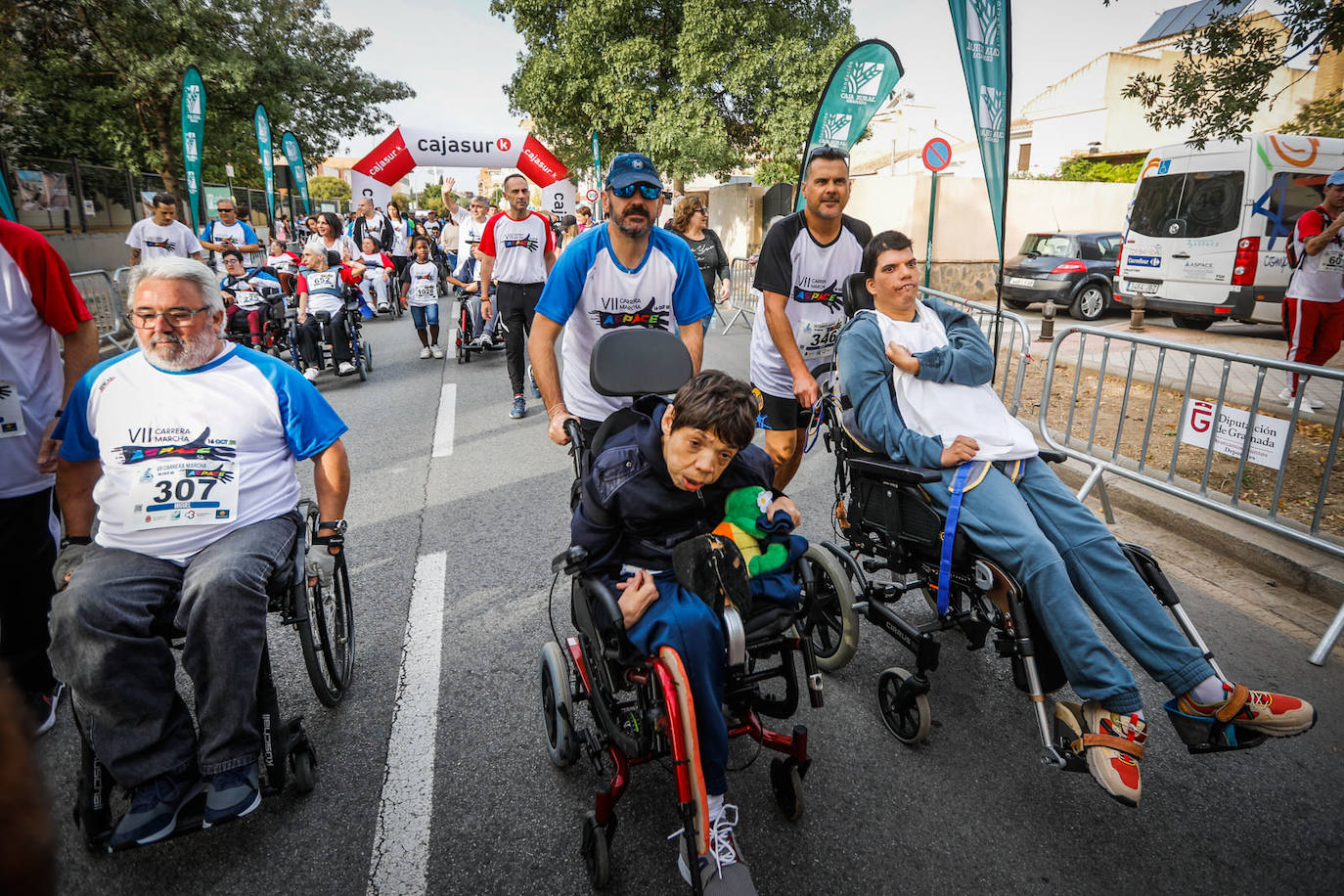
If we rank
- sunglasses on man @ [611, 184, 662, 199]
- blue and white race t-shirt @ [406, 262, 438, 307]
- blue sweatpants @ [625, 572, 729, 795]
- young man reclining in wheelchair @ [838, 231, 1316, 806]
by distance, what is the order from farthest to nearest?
1. blue and white race t-shirt @ [406, 262, 438, 307]
2. sunglasses on man @ [611, 184, 662, 199]
3. young man reclining in wheelchair @ [838, 231, 1316, 806]
4. blue sweatpants @ [625, 572, 729, 795]

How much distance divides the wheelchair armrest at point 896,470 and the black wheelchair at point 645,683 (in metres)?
0.59

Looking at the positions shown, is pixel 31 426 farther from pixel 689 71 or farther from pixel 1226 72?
pixel 689 71

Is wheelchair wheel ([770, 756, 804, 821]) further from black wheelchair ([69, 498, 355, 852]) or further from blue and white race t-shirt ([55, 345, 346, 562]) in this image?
blue and white race t-shirt ([55, 345, 346, 562])

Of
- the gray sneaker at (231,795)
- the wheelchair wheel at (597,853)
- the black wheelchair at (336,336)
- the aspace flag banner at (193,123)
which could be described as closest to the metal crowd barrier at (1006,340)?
the wheelchair wheel at (597,853)

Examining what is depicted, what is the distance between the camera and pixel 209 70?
2183 centimetres

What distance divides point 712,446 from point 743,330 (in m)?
10.7

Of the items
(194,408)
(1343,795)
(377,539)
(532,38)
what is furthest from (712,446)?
(532,38)

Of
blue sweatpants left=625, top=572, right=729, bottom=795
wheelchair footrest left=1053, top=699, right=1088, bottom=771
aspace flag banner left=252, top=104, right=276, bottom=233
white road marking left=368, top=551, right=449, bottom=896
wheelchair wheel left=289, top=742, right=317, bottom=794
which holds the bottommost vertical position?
white road marking left=368, top=551, right=449, bottom=896

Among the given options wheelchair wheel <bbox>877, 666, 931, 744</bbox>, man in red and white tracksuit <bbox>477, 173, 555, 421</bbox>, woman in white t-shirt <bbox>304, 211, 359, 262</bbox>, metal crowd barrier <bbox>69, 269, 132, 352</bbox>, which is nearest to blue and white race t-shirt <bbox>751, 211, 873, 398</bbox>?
wheelchair wheel <bbox>877, 666, 931, 744</bbox>

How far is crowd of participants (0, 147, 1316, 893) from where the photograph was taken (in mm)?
2152

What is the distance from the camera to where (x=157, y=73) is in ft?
67.8

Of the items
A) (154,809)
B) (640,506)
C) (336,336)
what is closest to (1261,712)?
(640,506)

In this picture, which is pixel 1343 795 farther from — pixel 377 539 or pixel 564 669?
pixel 377 539

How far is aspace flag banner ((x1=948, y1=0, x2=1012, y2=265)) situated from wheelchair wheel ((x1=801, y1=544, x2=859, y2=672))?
8.21 feet
